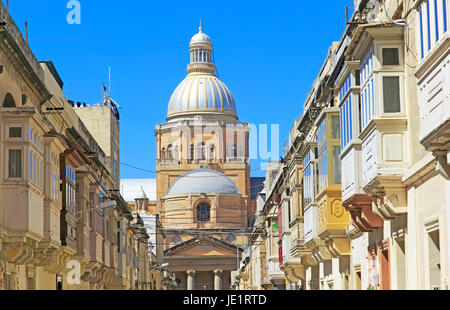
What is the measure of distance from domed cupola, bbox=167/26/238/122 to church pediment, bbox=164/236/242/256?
65.0 ft

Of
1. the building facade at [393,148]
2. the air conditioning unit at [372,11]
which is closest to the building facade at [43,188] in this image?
the building facade at [393,148]

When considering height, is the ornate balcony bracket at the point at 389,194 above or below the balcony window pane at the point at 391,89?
below

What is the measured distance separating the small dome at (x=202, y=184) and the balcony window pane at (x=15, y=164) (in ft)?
376

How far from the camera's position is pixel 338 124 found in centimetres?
2734

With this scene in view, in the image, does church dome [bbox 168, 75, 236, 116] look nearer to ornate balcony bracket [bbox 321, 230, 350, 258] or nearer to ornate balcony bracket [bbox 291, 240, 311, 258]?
ornate balcony bracket [bbox 291, 240, 311, 258]

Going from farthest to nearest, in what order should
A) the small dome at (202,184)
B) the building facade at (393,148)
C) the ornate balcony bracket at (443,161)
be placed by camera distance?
1. the small dome at (202,184)
2. the building facade at (393,148)
3. the ornate balcony bracket at (443,161)

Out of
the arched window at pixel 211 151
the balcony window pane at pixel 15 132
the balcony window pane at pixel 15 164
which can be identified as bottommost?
the balcony window pane at pixel 15 164

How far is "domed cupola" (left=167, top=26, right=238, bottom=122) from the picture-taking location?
14988cm

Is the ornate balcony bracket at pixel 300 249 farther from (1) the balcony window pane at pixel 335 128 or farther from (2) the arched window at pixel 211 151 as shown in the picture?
(2) the arched window at pixel 211 151

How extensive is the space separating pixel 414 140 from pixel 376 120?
84cm

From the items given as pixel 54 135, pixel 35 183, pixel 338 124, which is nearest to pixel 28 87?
pixel 54 135

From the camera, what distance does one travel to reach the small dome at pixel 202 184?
140 meters

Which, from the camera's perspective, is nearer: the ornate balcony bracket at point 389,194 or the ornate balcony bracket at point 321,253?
the ornate balcony bracket at point 389,194

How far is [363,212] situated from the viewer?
874 inches
